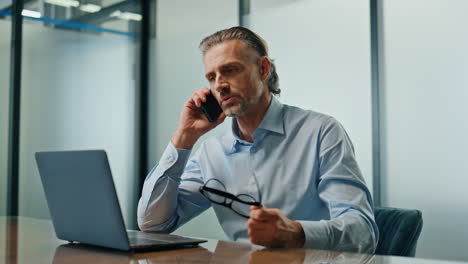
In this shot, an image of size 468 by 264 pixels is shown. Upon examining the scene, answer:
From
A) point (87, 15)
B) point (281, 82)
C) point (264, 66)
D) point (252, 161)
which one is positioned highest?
point (87, 15)

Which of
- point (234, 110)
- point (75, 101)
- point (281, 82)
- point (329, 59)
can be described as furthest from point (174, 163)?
point (75, 101)

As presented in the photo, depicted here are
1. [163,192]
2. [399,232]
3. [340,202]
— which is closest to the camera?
[340,202]

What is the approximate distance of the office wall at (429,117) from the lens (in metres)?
3.09

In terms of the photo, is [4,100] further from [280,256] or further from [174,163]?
→ [280,256]

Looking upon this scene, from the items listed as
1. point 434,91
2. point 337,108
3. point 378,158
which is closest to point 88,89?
point 337,108

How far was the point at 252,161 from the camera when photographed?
6.12 feet

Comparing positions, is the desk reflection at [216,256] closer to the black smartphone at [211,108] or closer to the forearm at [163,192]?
the forearm at [163,192]

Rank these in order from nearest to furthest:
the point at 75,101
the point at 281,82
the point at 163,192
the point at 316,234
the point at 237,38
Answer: the point at 316,234
the point at 163,192
the point at 237,38
the point at 281,82
the point at 75,101

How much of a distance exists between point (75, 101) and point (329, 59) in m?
2.26

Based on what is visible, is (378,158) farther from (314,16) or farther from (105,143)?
(105,143)

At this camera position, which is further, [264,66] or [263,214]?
[264,66]

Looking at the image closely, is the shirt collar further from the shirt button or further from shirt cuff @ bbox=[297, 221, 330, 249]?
shirt cuff @ bbox=[297, 221, 330, 249]

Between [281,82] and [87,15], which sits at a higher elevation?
[87,15]

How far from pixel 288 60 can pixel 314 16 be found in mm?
361
